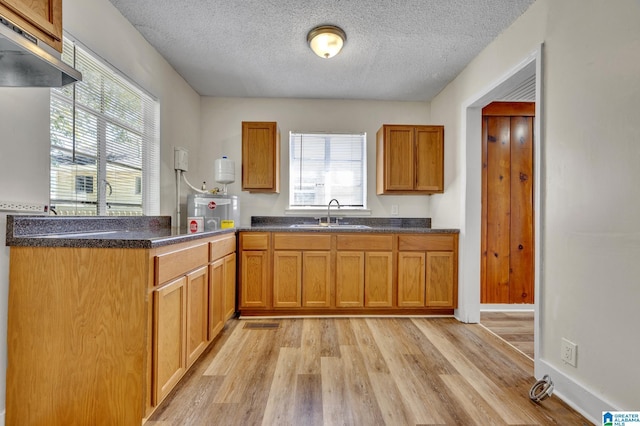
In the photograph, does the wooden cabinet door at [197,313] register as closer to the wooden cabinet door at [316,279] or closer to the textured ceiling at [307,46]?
the wooden cabinet door at [316,279]

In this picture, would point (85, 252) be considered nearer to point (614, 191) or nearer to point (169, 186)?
point (169, 186)

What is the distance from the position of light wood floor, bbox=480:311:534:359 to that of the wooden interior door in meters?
0.21

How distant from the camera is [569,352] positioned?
1638mm

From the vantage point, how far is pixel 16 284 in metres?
1.36

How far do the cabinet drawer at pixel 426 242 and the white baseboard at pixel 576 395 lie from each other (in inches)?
50.7

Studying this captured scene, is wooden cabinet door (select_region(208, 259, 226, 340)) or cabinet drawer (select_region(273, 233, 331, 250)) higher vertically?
cabinet drawer (select_region(273, 233, 331, 250))

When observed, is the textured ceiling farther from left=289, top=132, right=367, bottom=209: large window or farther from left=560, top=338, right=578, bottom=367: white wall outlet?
left=560, top=338, right=578, bottom=367: white wall outlet

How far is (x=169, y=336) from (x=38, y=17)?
150 cm

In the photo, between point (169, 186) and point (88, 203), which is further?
point (169, 186)

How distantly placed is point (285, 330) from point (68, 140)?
208 centimetres

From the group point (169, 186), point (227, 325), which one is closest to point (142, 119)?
point (169, 186)

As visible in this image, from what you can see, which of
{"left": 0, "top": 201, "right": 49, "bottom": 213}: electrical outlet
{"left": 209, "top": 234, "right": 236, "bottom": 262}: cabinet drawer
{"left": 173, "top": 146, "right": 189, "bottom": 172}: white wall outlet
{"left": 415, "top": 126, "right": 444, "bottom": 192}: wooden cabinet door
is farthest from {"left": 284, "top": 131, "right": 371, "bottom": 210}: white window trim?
{"left": 0, "top": 201, "right": 49, "bottom": 213}: electrical outlet

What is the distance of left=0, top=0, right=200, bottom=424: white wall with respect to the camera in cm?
135

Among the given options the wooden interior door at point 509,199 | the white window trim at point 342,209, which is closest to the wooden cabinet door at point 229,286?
the white window trim at point 342,209
